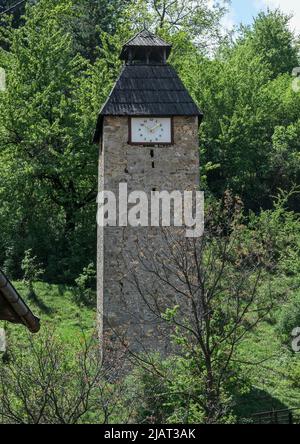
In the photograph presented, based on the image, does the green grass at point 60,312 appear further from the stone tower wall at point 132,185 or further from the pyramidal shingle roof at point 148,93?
the pyramidal shingle roof at point 148,93

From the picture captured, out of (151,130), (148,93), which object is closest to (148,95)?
(148,93)

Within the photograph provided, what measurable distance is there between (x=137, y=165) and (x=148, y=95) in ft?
6.72

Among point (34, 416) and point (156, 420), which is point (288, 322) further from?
point (34, 416)

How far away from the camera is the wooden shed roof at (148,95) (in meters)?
26.1

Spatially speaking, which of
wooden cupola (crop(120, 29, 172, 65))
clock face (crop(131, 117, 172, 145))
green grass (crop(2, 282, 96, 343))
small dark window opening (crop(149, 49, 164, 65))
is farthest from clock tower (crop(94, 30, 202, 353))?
green grass (crop(2, 282, 96, 343))

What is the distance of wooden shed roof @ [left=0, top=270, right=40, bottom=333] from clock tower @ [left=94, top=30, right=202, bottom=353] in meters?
13.3

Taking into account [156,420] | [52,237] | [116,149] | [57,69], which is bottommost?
[156,420]

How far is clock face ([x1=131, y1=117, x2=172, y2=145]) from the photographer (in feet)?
85.1

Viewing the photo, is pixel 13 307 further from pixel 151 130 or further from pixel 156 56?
pixel 156 56

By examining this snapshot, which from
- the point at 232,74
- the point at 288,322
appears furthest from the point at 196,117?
the point at 232,74

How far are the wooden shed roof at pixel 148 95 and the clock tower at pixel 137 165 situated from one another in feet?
0.09

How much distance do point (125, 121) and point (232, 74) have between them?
1564cm

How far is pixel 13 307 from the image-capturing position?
11.3 m

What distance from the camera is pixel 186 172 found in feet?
84.8
